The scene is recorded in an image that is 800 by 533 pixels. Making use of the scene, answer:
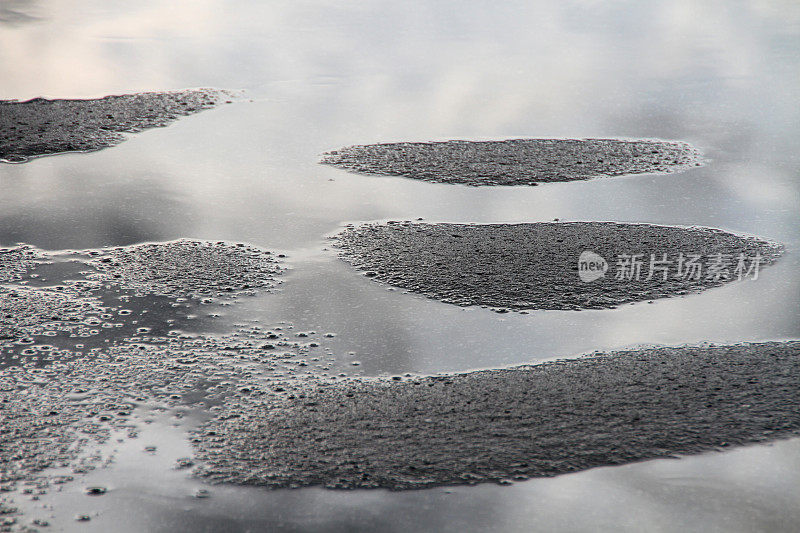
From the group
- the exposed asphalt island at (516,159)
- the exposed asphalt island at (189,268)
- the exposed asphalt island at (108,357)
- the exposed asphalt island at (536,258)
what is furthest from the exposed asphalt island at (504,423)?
the exposed asphalt island at (516,159)

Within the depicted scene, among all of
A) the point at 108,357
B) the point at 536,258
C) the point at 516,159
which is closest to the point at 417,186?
the point at 516,159

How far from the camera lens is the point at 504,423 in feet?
12.6

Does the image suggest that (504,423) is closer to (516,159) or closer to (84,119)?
(516,159)

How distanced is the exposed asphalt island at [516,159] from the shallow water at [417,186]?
25cm

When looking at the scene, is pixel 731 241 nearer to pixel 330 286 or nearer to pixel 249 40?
pixel 330 286

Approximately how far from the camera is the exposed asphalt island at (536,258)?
209 inches

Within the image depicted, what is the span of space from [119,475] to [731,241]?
4.47 metres

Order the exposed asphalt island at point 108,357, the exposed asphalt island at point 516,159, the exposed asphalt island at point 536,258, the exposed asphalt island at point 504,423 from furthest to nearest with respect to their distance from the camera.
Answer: the exposed asphalt island at point 516,159 < the exposed asphalt island at point 536,258 < the exposed asphalt island at point 108,357 < the exposed asphalt island at point 504,423

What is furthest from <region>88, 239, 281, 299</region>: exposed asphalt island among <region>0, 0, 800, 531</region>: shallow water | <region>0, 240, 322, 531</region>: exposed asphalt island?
<region>0, 0, 800, 531</region>: shallow water

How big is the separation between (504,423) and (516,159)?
4.57 m

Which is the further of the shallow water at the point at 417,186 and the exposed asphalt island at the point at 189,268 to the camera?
the exposed asphalt island at the point at 189,268

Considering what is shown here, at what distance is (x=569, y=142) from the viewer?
8.57 metres

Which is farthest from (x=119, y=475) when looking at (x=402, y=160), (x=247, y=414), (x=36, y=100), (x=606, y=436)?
(x=36, y=100)

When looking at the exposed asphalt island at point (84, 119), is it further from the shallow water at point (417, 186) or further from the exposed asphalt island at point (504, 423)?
the exposed asphalt island at point (504, 423)
